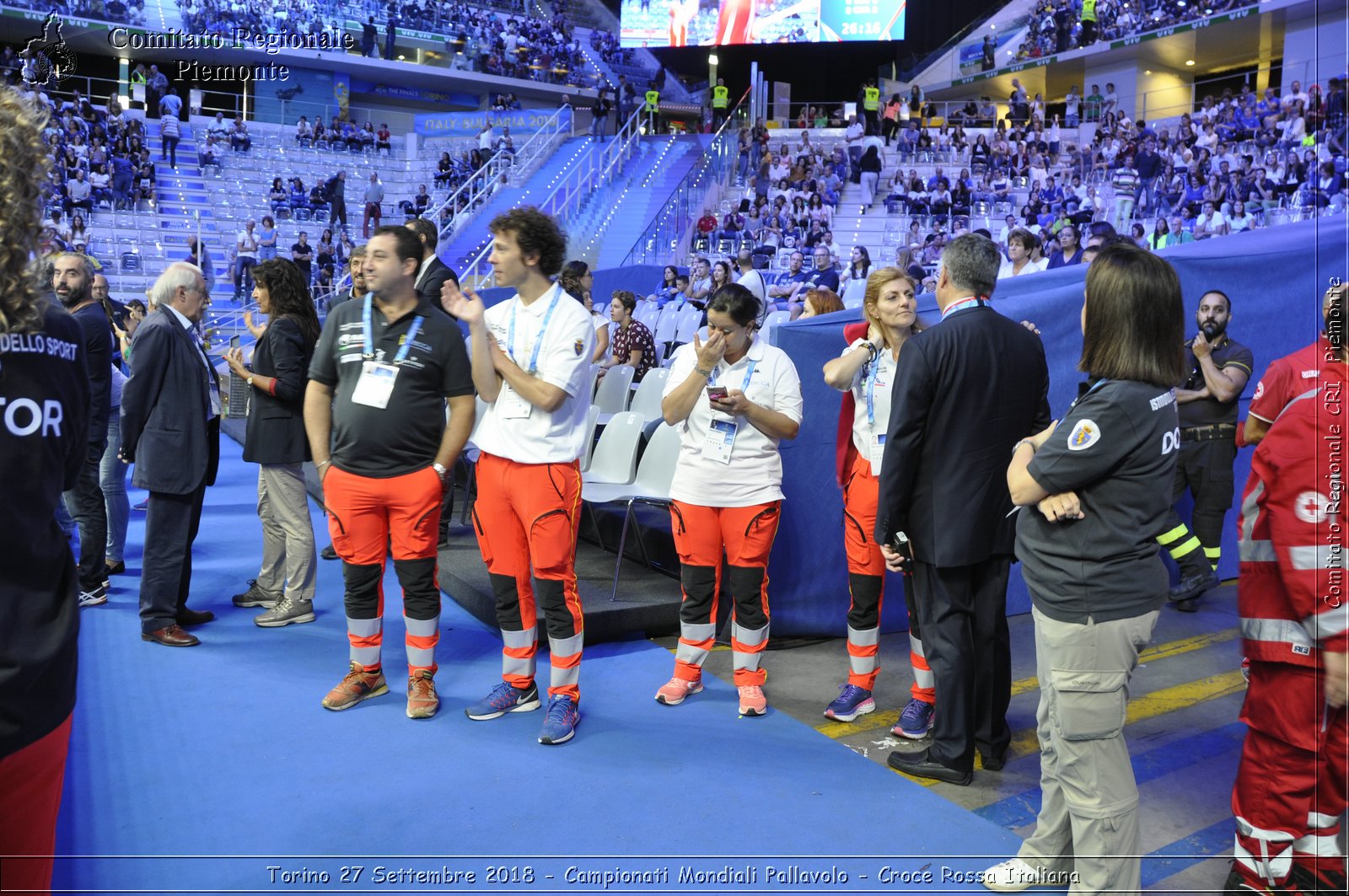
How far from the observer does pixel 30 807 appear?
1398 millimetres

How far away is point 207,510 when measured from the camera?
7.05 meters

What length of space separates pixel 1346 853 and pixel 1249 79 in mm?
31054

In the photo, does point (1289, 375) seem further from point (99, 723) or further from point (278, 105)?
point (278, 105)

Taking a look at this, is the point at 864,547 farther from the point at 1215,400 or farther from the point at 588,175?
the point at 588,175

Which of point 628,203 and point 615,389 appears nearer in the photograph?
point 615,389

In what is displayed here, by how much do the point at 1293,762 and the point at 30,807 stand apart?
8.44ft

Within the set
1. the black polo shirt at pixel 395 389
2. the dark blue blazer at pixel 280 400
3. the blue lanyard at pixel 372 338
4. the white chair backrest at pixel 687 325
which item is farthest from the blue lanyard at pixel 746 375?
the white chair backrest at pixel 687 325

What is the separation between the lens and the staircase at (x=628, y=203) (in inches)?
696

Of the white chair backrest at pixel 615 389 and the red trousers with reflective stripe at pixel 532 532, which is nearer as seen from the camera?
the red trousers with reflective stripe at pixel 532 532

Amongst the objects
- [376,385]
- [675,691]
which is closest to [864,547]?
[675,691]

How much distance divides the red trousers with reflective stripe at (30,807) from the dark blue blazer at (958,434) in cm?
233

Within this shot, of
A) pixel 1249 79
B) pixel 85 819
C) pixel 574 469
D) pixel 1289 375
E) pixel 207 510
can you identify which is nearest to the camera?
pixel 1289 375

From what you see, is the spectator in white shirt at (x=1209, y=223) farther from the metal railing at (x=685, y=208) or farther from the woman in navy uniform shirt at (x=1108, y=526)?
the woman in navy uniform shirt at (x=1108, y=526)

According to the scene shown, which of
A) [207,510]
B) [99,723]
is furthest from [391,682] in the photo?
[207,510]
